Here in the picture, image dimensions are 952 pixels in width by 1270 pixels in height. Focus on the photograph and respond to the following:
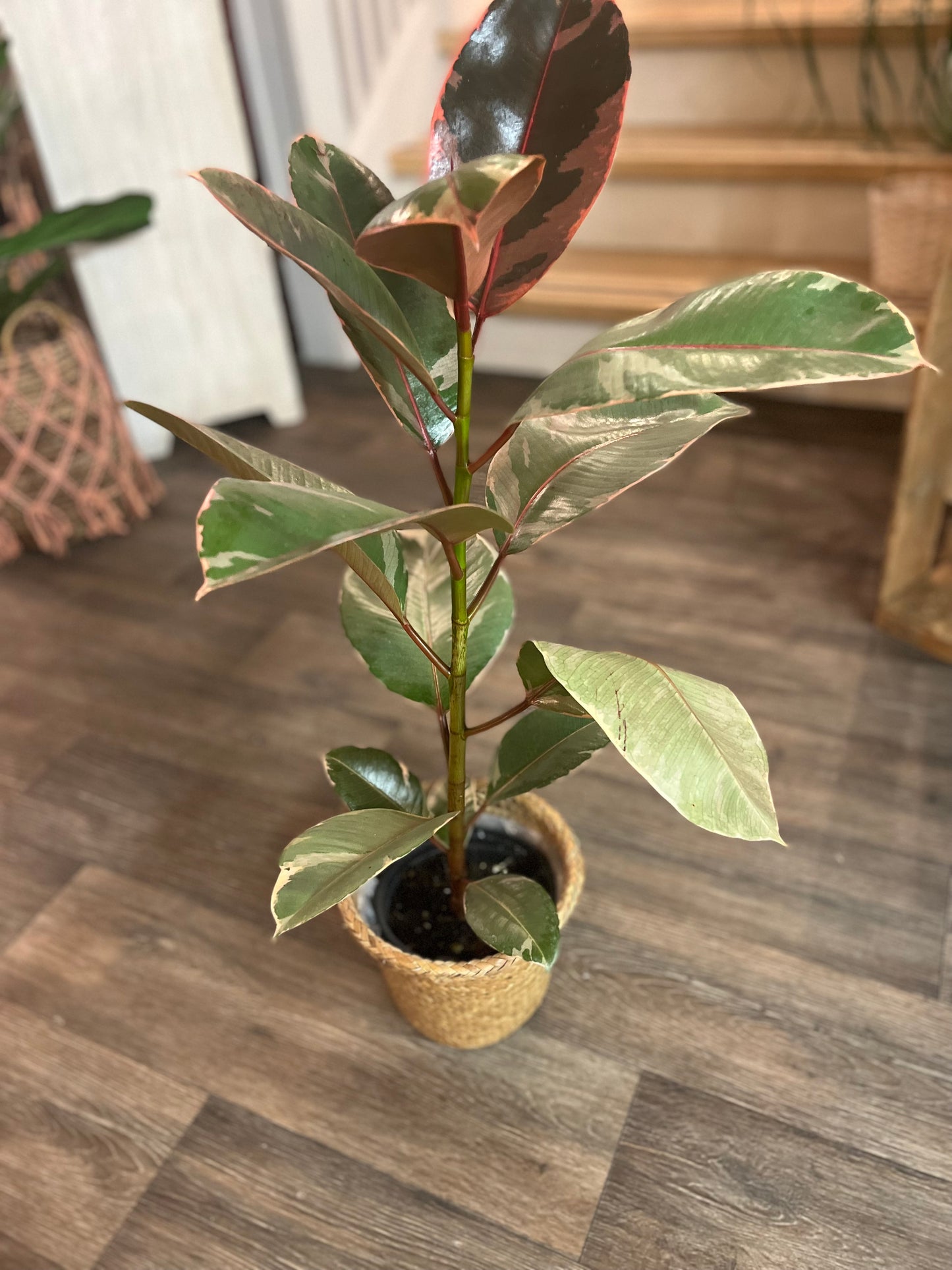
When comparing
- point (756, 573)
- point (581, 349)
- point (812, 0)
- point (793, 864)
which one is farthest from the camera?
point (812, 0)

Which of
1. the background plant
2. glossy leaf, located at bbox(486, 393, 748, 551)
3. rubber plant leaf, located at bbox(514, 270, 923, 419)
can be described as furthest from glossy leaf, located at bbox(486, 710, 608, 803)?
the background plant

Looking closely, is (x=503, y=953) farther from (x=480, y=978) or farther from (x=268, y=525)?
(x=268, y=525)

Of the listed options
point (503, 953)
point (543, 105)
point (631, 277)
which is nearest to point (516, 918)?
point (503, 953)

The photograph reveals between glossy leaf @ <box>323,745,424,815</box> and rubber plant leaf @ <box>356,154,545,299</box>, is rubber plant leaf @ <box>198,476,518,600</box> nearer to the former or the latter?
rubber plant leaf @ <box>356,154,545,299</box>

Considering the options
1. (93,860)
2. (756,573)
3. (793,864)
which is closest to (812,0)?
(756,573)

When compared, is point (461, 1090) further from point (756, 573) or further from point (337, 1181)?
point (756, 573)

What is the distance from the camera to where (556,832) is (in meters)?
0.97

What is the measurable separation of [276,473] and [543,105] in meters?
0.28

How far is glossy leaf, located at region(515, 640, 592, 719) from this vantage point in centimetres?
72

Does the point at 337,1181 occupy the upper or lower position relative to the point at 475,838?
lower

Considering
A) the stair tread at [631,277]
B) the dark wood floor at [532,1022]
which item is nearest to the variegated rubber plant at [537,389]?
the dark wood floor at [532,1022]

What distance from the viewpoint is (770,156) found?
2008 mm

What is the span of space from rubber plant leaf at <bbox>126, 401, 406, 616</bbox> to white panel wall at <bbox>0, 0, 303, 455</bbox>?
1466 mm

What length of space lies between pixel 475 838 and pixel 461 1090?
0.27 meters
